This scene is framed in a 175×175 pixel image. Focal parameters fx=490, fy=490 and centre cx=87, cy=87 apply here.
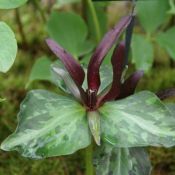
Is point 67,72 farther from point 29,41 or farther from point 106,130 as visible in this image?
point 29,41

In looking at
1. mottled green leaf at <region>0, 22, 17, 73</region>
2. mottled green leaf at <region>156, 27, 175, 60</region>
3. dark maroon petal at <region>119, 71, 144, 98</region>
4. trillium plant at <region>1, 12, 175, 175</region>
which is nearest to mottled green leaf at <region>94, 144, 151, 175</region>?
trillium plant at <region>1, 12, 175, 175</region>

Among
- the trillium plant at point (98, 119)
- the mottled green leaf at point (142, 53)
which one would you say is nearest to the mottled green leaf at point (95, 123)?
the trillium plant at point (98, 119)

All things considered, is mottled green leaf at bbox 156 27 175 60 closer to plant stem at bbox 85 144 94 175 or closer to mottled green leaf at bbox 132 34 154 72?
mottled green leaf at bbox 132 34 154 72

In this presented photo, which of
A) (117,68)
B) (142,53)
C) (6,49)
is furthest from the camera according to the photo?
(142,53)

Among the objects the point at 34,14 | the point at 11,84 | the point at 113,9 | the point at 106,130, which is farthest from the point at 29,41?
the point at 106,130

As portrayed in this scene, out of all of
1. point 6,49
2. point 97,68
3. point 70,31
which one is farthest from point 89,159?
point 70,31

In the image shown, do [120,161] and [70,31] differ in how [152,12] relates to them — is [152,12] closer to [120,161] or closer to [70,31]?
[70,31]
